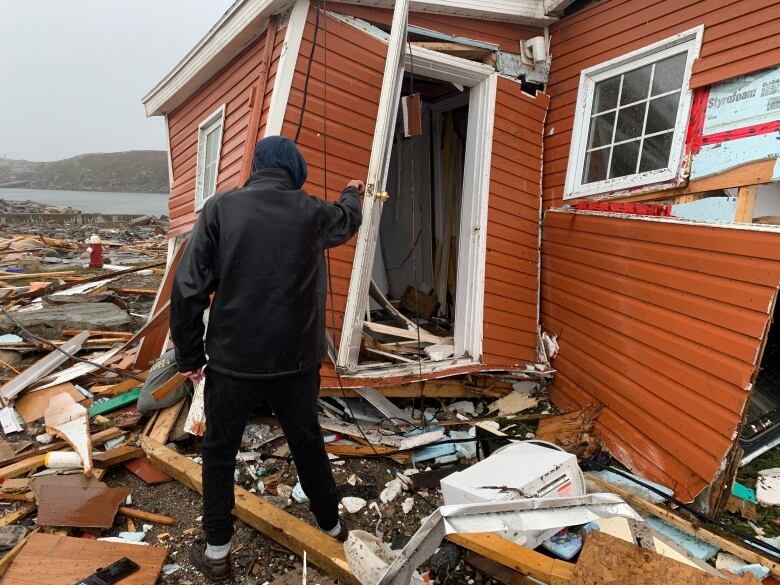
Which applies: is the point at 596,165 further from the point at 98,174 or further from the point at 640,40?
the point at 98,174

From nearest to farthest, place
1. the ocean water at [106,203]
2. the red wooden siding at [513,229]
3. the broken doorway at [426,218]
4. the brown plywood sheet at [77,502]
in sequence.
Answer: the brown plywood sheet at [77,502] → the red wooden siding at [513,229] → the broken doorway at [426,218] → the ocean water at [106,203]

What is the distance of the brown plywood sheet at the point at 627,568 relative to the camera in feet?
5.82

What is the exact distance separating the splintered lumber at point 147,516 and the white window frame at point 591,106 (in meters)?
4.60

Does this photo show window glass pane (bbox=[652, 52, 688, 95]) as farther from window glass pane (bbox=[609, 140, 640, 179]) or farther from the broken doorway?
the broken doorway

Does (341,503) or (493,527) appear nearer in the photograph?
(493,527)

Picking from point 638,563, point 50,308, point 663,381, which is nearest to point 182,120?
point 50,308

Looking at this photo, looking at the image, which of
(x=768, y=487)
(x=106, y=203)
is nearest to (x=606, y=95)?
(x=768, y=487)

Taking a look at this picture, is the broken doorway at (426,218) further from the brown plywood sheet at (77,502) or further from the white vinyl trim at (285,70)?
the brown plywood sheet at (77,502)

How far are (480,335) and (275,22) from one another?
3686 millimetres

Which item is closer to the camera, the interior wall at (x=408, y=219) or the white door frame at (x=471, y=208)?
the white door frame at (x=471, y=208)

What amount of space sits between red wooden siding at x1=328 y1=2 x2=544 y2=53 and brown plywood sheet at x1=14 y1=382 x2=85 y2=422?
4.55 m

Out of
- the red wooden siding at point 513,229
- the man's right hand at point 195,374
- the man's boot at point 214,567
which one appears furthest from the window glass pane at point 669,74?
the man's boot at point 214,567

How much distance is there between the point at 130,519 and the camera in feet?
10.4

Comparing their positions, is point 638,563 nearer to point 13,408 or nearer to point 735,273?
point 735,273
